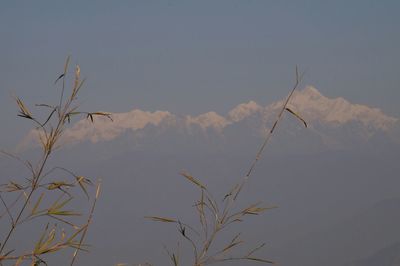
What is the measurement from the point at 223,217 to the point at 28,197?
858mm

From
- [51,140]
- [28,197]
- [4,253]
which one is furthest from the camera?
[51,140]

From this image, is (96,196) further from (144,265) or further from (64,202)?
Result: (144,265)

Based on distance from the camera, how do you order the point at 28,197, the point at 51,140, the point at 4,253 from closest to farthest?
the point at 4,253 < the point at 28,197 < the point at 51,140

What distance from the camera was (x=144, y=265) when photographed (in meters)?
2.51

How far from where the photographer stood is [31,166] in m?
2.31

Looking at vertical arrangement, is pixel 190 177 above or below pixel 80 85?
below

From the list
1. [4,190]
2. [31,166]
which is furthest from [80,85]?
[4,190]

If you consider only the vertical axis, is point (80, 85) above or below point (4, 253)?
above

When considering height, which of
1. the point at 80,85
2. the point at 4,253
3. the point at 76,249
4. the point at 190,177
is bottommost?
the point at 4,253

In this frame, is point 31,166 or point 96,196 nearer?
point 31,166

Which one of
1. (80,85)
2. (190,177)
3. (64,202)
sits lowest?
(64,202)

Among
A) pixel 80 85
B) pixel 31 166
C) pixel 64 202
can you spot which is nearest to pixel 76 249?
pixel 64 202

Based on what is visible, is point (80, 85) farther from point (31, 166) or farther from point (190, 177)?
point (190, 177)

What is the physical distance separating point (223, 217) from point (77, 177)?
0.69 metres
